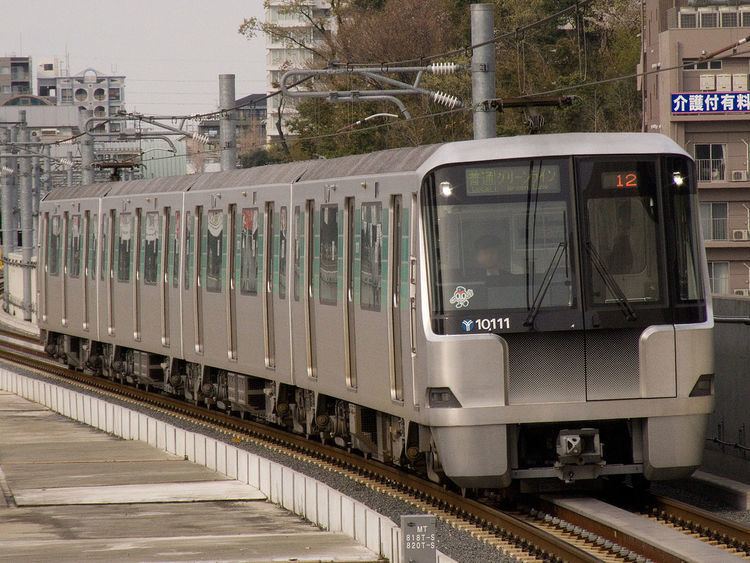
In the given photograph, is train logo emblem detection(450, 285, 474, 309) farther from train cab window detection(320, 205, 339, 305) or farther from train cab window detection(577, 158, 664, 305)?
train cab window detection(320, 205, 339, 305)

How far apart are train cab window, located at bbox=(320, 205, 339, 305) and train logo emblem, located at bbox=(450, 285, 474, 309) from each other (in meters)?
3.38

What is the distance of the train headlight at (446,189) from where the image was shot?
13.5 meters

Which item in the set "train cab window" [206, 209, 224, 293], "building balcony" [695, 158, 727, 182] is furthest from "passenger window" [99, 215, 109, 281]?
"building balcony" [695, 158, 727, 182]

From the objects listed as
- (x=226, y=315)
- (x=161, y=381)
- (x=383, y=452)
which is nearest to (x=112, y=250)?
(x=161, y=381)

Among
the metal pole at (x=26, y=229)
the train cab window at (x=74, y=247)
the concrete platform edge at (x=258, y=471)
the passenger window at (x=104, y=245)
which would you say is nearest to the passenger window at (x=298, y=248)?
the concrete platform edge at (x=258, y=471)

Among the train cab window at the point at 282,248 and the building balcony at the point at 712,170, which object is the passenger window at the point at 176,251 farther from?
the building balcony at the point at 712,170

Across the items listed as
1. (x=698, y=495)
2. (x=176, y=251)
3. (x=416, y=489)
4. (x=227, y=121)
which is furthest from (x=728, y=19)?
(x=416, y=489)

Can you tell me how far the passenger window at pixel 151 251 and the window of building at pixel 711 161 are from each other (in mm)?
24550

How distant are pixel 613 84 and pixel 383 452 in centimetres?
5204

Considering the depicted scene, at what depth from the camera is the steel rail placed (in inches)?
466

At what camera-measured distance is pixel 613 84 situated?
6638 centimetres

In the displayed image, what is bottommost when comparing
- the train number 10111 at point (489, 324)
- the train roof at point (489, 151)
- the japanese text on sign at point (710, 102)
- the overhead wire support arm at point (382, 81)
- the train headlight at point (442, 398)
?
the train headlight at point (442, 398)

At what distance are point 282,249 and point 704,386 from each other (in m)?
6.57

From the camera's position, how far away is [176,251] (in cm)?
2412
